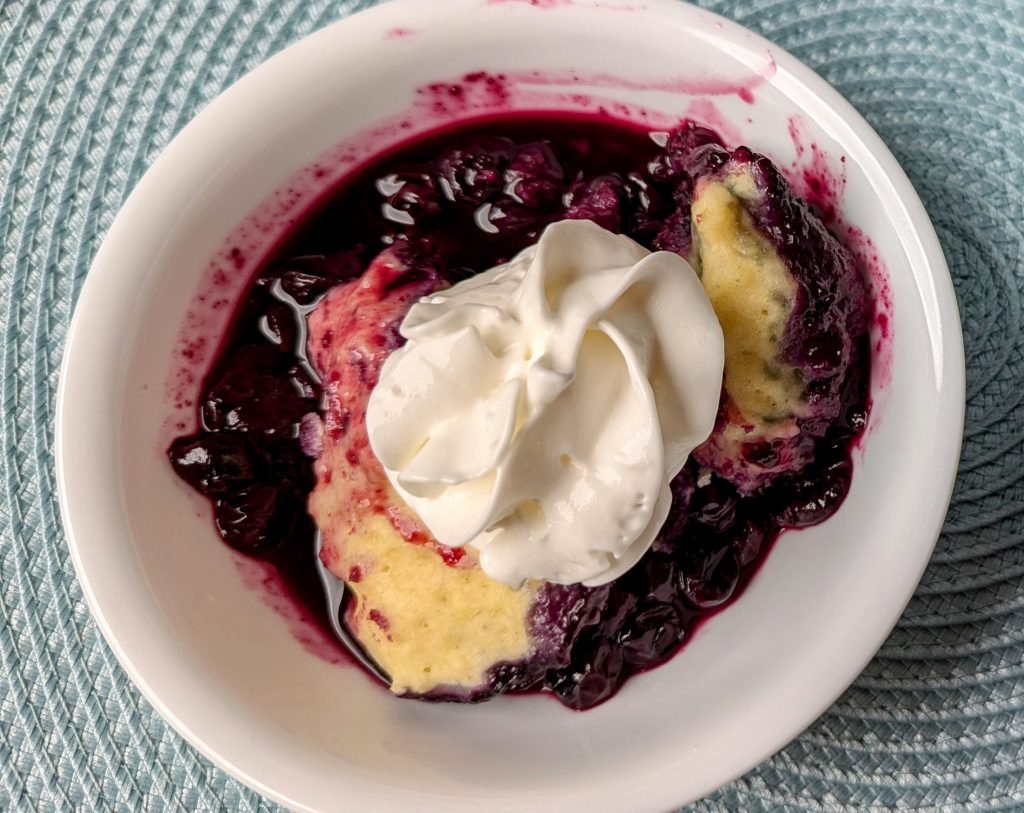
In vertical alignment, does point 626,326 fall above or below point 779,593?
above

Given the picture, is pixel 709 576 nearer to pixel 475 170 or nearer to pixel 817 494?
pixel 817 494

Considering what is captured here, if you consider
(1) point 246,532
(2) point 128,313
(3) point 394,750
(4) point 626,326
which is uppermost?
(4) point 626,326

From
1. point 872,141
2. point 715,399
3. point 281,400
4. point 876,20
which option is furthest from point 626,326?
point 876,20

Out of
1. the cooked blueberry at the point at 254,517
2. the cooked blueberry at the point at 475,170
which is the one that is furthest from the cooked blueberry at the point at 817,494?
the cooked blueberry at the point at 254,517

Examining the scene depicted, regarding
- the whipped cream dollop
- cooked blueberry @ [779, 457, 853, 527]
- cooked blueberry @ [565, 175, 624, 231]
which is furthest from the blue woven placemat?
the whipped cream dollop

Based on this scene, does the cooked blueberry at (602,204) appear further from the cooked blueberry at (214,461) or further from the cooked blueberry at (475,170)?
the cooked blueberry at (214,461)

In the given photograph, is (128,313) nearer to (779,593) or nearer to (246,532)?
(246,532)
